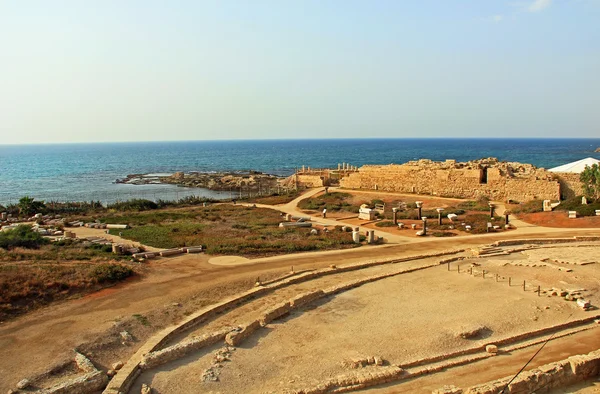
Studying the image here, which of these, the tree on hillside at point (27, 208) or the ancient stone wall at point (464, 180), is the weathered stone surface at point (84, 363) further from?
the ancient stone wall at point (464, 180)

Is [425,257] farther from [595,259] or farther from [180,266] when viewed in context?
[180,266]

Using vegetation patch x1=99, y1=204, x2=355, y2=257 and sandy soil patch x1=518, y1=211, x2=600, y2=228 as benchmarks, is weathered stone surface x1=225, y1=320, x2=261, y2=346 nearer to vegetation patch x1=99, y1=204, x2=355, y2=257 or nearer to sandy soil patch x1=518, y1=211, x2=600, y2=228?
vegetation patch x1=99, y1=204, x2=355, y2=257

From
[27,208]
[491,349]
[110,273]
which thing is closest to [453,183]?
[491,349]

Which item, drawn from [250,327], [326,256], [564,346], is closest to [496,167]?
[326,256]

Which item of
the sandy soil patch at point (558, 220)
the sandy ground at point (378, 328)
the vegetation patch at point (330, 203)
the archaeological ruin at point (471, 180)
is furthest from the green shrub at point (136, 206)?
the sandy soil patch at point (558, 220)

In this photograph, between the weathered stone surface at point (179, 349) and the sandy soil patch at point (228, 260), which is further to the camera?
the sandy soil patch at point (228, 260)

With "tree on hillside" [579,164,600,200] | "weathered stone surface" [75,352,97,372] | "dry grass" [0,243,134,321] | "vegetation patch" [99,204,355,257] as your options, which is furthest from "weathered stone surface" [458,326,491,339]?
→ "tree on hillside" [579,164,600,200]

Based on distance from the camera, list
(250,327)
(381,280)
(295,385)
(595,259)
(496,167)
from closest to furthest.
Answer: (295,385)
(250,327)
(381,280)
(595,259)
(496,167)

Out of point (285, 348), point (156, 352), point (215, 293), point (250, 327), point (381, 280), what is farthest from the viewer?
point (381, 280)
